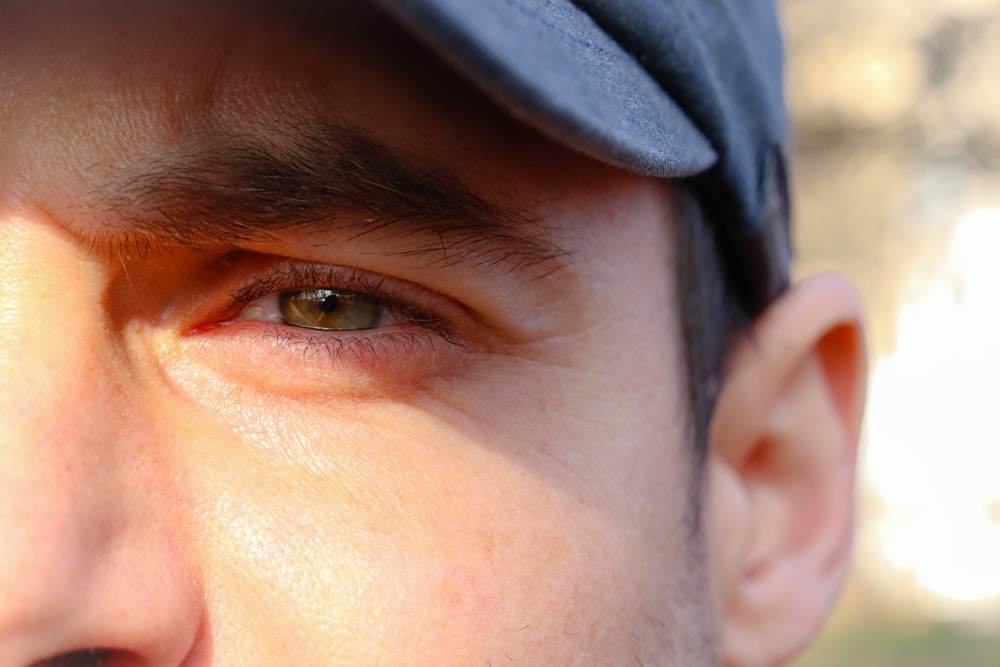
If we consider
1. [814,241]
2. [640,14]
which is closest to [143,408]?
[640,14]

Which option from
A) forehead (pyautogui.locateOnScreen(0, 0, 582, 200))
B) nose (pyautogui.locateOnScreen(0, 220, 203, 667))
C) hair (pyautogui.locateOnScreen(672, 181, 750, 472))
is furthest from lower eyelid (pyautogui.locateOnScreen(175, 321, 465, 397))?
hair (pyautogui.locateOnScreen(672, 181, 750, 472))

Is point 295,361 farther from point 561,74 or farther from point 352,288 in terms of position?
point 561,74

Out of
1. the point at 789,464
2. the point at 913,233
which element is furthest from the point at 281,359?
the point at 913,233

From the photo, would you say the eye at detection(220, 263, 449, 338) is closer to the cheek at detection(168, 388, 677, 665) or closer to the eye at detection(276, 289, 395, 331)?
the eye at detection(276, 289, 395, 331)

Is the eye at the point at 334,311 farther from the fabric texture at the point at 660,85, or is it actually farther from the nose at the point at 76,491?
the fabric texture at the point at 660,85

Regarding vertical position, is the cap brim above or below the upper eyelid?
above

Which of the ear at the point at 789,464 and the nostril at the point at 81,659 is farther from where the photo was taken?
the ear at the point at 789,464

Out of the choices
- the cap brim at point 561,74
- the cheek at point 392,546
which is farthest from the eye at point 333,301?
the cap brim at point 561,74
